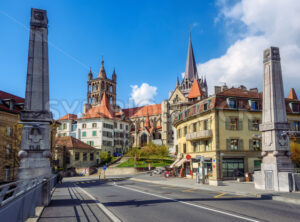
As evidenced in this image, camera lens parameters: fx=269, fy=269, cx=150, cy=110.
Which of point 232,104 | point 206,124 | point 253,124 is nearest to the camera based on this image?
point 232,104

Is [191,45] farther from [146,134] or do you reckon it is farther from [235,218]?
[235,218]

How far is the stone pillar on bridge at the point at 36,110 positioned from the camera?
1252 cm

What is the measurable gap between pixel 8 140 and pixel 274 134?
3018 cm

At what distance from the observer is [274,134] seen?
18812 mm

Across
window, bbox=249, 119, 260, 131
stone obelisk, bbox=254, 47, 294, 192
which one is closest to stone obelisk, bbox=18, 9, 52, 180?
stone obelisk, bbox=254, 47, 294, 192

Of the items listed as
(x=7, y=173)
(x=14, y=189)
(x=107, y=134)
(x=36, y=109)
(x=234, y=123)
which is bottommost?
(x=7, y=173)

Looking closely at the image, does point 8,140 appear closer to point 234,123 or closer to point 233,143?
point 233,143

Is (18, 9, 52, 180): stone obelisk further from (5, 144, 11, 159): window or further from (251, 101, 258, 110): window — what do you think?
(251, 101, 258, 110): window

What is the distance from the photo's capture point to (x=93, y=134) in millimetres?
73938

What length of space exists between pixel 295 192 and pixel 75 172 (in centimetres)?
4786

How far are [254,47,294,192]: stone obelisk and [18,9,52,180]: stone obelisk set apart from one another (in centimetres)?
1452

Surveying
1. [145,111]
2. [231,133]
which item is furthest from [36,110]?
[145,111]

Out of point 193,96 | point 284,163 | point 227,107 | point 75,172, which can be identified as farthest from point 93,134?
point 284,163

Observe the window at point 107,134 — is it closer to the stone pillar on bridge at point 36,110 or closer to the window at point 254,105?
the window at point 254,105
